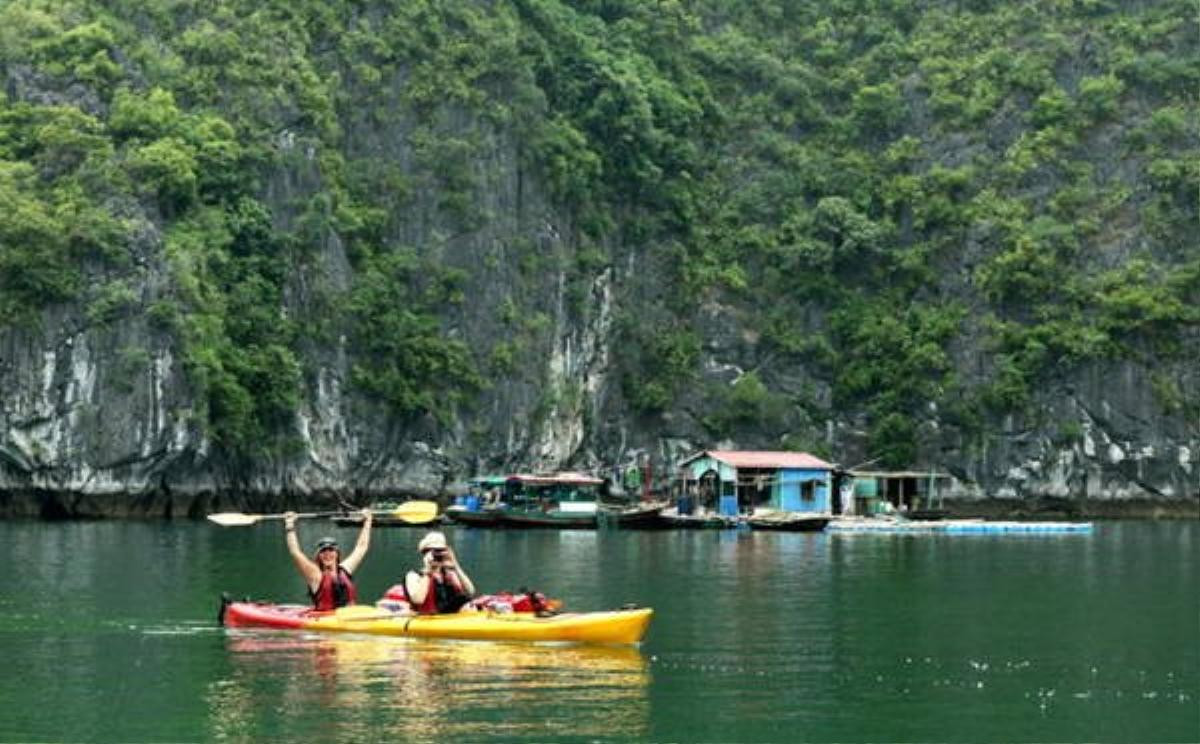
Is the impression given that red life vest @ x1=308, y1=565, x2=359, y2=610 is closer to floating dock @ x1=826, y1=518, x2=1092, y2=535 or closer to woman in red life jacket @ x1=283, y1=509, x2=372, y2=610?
woman in red life jacket @ x1=283, y1=509, x2=372, y2=610

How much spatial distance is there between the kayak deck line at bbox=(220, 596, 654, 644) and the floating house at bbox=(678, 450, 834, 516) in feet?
133

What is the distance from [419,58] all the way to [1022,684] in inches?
2171

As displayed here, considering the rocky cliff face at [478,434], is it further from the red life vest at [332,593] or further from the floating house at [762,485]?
the red life vest at [332,593]

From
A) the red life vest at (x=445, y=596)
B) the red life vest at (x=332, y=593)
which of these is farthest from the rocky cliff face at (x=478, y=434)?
the red life vest at (x=445, y=596)

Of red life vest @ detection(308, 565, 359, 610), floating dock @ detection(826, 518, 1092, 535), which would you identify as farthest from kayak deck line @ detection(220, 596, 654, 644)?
floating dock @ detection(826, 518, 1092, 535)

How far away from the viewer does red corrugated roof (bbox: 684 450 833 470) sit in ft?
227

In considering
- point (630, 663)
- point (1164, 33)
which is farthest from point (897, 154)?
point (630, 663)

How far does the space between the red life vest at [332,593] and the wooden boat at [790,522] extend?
35408 mm

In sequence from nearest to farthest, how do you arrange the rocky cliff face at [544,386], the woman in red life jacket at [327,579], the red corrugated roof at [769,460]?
the woman in red life jacket at [327,579] < the rocky cliff face at [544,386] < the red corrugated roof at [769,460]

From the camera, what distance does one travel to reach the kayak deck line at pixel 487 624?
27266 millimetres

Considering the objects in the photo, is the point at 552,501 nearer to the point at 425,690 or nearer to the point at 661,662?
the point at 661,662

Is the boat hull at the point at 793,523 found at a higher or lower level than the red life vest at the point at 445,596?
higher

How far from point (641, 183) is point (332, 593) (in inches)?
2046

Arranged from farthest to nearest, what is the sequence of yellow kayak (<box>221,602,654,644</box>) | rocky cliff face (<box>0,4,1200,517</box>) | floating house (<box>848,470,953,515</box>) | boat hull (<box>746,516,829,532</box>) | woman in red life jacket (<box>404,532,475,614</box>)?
1. floating house (<box>848,470,953,515</box>)
2. rocky cliff face (<box>0,4,1200,517</box>)
3. boat hull (<box>746,516,829,532</box>)
4. woman in red life jacket (<box>404,532,475,614</box>)
5. yellow kayak (<box>221,602,654,644</box>)
